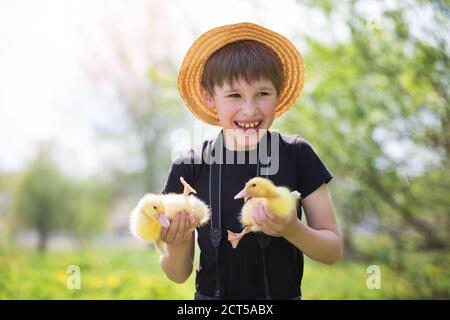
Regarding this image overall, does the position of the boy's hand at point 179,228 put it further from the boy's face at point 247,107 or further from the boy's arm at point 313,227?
the boy's face at point 247,107

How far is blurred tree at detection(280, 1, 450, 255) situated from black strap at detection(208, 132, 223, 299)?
5.04 feet

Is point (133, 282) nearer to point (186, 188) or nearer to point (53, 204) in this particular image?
point (53, 204)

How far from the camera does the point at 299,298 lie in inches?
73.5

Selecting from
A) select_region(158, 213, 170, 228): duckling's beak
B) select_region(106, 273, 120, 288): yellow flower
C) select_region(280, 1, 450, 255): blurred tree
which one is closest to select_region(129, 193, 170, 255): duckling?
select_region(158, 213, 170, 228): duckling's beak

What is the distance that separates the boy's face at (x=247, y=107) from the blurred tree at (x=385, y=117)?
4.76ft

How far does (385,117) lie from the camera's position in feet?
12.3

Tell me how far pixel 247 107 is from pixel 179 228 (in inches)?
18.7

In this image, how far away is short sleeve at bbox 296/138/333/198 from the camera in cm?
184

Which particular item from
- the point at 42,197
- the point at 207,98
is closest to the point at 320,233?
the point at 207,98

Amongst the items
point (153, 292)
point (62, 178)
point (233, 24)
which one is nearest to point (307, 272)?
point (153, 292)

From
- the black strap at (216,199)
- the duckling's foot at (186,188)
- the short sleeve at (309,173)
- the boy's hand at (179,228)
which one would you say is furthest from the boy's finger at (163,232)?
the short sleeve at (309,173)

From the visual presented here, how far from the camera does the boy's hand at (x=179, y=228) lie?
1.62m

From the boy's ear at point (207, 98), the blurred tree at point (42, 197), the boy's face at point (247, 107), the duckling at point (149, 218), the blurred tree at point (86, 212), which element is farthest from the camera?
the blurred tree at point (86, 212)
